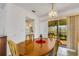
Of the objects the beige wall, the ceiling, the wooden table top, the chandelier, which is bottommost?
the wooden table top

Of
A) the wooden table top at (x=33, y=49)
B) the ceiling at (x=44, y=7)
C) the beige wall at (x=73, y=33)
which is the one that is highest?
the ceiling at (x=44, y=7)

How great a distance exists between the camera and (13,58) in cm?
158

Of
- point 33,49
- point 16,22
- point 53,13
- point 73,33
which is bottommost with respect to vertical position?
point 33,49

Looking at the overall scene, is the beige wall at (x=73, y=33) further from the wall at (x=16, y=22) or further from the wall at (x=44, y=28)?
the wall at (x=16, y=22)

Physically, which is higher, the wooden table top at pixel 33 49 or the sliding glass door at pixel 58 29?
the sliding glass door at pixel 58 29

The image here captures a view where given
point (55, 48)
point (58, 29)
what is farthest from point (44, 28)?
point (55, 48)

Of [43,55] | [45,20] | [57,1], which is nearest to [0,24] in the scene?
[45,20]

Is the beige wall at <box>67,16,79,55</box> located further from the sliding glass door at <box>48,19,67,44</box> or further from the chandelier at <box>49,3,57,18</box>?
the chandelier at <box>49,3,57,18</box>

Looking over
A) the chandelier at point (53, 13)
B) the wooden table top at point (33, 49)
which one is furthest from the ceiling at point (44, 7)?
the wooden table top at point (33, 49)

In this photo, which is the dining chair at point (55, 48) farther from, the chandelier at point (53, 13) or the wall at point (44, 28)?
the chandelier at point (53, 13)

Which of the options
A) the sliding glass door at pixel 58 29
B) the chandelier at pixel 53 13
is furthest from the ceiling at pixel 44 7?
the sliding glass door at pixel 58 29

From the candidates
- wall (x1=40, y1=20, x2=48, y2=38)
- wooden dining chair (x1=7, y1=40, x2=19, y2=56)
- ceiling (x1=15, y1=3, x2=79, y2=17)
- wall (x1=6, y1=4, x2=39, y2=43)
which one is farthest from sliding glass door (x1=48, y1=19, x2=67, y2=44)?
wooden dining chair (x1=7, y1=40, x2=19, y2=56)

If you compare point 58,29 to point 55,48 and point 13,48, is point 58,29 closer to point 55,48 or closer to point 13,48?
point 55,48

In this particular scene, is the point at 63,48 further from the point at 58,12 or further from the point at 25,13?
the point at 25,13
